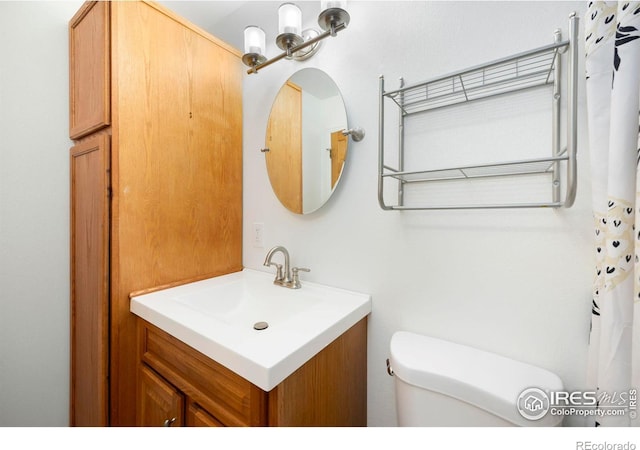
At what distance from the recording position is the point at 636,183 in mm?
490

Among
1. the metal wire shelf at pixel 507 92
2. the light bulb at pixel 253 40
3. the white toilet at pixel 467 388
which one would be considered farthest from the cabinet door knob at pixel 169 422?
the light bulb at pixel 253 40

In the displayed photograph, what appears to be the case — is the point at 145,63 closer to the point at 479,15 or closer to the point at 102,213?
the point at 102,213

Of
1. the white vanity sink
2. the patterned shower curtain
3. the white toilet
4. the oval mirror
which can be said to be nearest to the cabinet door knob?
the white vanity sink

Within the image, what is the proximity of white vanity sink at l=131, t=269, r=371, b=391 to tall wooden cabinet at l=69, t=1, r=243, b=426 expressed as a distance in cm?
15

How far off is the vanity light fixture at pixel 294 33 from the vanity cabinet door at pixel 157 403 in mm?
1222

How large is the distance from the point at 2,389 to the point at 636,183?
215cm

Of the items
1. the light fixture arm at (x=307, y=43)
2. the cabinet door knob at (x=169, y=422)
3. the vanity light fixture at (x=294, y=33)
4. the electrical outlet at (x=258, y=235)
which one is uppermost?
the vanity light fixture at (x=294, y=33)

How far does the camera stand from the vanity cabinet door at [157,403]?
797 millimetres

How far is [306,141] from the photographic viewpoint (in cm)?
113

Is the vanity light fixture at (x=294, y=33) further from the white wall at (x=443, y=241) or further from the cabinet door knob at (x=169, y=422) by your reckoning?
the cabinet door knob at (x=169, y=422)

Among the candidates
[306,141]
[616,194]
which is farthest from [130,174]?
[616,194]

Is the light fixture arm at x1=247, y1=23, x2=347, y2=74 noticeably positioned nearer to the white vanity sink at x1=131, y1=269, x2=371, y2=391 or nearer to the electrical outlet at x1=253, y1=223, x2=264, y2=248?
the electrical outlet at x1=253, y1=223, x2=264, y2=248

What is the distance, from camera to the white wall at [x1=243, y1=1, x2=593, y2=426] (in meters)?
0.67

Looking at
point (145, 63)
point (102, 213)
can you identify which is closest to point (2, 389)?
point (102, 213)
